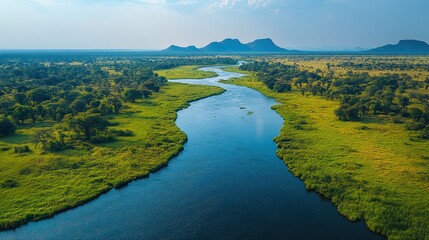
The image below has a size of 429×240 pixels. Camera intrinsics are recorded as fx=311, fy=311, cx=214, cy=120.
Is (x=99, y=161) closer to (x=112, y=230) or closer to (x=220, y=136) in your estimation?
(x=112, y=230)

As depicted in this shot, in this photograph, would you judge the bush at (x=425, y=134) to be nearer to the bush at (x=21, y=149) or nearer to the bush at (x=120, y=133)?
the bush at (x=120, y=133)

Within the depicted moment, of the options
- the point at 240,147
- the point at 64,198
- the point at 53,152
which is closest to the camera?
the point at 64,198

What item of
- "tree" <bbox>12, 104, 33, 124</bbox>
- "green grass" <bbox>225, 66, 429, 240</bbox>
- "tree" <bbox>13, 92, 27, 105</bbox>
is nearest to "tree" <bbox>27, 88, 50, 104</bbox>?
"tree" <bbox>13, 92, 27, 105</bbox>

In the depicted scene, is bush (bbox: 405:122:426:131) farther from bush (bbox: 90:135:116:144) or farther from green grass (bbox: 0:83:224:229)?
bush (bbox: 90:135:116:144)

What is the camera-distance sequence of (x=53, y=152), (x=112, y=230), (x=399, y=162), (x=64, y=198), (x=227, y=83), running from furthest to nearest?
1. (x=227, y=83)
2. (x=53, y=152)
3. (x=399, y=162)
4. (x=64, y=198)
5. (x=112, y=230)

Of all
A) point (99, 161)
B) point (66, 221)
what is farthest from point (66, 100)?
point (66, 221)

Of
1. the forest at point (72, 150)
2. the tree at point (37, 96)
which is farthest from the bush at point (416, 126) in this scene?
the tree at point (37, 96)
